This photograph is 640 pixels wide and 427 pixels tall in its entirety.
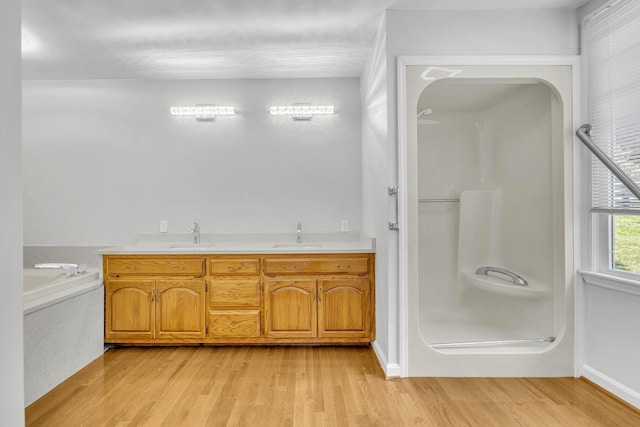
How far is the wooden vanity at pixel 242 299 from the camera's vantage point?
3006mm

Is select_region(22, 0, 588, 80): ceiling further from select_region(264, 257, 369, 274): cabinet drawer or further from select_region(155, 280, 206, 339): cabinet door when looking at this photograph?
select_region(155, 280, 206, 339): cabinet door

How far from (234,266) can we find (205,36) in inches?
70.7

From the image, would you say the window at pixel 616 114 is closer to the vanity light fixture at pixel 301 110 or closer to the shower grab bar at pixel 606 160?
the shower grab bar at pixel 606 160

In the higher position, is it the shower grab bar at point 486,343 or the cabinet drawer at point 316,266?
the cabinet drawer at point 316,266

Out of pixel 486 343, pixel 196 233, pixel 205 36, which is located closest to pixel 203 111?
pixel 205 36

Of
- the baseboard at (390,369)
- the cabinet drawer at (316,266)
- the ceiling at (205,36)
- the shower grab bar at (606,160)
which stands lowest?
the baseboard at (390,369)

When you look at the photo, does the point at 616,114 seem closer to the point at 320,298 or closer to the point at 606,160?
the point at 606,160

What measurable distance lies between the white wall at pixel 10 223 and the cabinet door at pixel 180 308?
1585mm

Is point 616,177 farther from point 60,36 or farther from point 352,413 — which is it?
point 60,36

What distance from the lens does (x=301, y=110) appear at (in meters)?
3.49

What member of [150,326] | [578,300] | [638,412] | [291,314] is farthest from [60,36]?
[638,412]

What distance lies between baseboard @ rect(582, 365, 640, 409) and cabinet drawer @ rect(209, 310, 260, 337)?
2.32 m

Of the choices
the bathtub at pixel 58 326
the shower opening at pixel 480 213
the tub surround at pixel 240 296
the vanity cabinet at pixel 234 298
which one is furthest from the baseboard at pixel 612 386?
the bathtub at pixel 58 326

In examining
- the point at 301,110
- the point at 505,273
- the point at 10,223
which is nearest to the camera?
the point at 10,223
